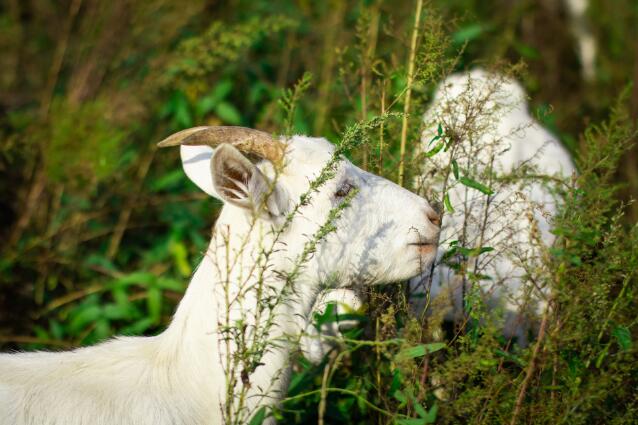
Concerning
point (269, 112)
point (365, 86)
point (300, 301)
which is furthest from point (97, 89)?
point (300, 301)

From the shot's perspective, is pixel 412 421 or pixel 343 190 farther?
pixel 343 190

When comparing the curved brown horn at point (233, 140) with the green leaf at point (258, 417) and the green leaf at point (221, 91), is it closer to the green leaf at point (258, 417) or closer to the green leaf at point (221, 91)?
the green leaf at point (258, 417)

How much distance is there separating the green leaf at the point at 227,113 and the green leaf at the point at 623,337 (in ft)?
10.7

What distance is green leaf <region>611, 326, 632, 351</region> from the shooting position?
109 inches

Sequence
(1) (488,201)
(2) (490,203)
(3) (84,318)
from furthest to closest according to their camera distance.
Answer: (3) (84,318) → (2) (490,203) → (1) (488,201)

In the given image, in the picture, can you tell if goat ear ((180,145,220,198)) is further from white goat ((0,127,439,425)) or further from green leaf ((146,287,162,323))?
green leaf ((146,287,162,323))

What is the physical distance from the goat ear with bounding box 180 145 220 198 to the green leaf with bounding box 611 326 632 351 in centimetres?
149

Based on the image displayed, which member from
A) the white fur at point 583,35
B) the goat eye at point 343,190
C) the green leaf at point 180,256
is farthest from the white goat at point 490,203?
the white fur at point 583,35

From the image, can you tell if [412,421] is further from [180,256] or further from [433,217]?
[180,256]

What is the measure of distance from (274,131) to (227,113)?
215 centimetres

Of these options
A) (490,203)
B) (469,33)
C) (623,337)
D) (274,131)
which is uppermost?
(469,33)

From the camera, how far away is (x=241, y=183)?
278 cm

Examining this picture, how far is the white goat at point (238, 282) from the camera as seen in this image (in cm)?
278

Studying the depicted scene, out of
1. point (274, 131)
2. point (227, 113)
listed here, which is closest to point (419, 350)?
point (274, 131)
